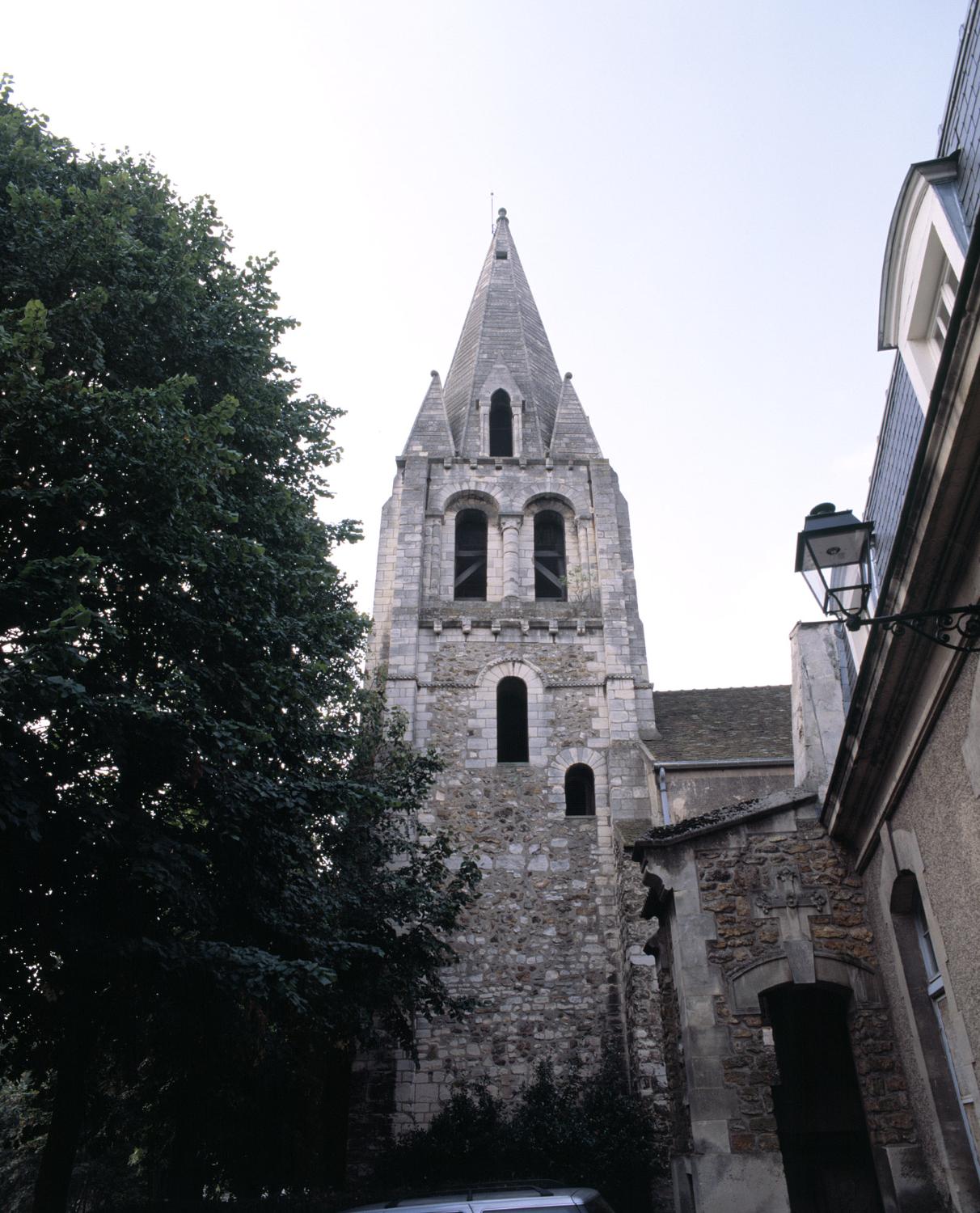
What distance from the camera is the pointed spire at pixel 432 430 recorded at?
22.4 metres

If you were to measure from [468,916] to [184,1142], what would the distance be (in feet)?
18.1

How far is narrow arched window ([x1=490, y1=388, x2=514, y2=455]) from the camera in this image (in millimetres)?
24297

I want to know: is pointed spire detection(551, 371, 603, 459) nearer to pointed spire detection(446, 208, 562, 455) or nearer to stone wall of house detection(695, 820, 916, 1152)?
pointed spire detection(446, 208, 562, 455)

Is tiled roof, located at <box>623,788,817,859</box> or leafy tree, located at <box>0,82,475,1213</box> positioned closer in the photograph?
leafy tree, located at <box>0,82,475,1213</box>

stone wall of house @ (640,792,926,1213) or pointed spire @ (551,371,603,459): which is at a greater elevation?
pointed spire @ (551,371,603,459)

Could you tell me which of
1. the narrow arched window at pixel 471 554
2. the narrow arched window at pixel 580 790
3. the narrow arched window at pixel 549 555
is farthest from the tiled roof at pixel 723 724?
the narrow arched window at pixel 471 554

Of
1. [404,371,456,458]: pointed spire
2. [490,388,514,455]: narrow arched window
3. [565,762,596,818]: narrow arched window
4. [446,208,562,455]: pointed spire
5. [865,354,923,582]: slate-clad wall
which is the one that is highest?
[446,208,562,455]: pointed spire

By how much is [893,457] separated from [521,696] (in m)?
12.7

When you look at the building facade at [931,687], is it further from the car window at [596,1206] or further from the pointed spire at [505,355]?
the pointed spire at [505,355]

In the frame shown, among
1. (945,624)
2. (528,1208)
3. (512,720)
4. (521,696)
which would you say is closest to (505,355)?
(521,696)

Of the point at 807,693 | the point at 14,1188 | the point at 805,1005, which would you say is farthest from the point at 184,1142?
the point at 14,1188

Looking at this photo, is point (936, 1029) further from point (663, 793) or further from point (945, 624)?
point (663, 793)

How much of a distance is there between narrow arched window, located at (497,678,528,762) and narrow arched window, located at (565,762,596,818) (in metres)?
1.33

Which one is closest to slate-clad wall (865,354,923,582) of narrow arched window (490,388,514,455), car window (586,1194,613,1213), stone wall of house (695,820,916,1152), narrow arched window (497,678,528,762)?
stone wall of house (695,820,916,1152)
